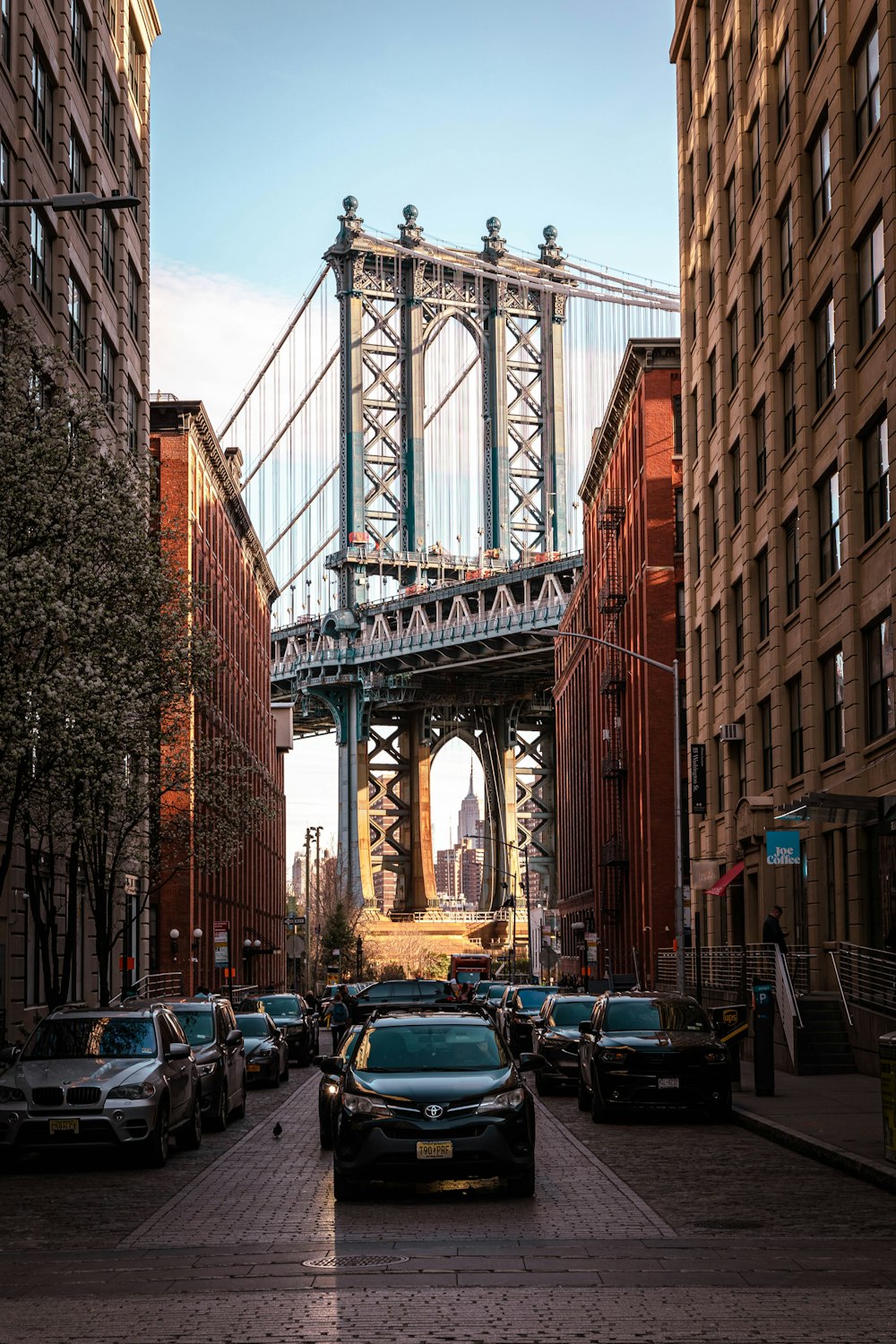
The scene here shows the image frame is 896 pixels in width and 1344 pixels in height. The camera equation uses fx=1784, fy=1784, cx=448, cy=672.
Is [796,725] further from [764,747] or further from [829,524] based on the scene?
[829,524]

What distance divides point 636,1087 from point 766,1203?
25.5 ft

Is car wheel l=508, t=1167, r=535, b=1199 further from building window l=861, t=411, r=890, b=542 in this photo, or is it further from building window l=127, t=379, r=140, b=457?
building window l=127, t=379, r=140, b=457

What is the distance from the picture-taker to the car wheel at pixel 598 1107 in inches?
876

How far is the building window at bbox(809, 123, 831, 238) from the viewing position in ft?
113

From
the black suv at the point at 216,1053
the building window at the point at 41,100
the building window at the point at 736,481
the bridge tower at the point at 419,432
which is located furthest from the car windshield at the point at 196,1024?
the bridge tower at the point at 419,432

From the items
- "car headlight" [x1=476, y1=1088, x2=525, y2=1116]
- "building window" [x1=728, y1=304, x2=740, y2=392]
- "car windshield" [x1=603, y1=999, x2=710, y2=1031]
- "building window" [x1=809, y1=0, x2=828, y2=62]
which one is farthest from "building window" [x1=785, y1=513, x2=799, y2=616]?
"car headlight" [x1=476, y1=1088, x2=525, y2=1116]

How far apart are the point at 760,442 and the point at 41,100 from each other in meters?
17.6

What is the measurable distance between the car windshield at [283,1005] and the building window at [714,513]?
16416 mm

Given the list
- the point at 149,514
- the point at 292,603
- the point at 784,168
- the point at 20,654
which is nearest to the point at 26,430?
the point at 20,654

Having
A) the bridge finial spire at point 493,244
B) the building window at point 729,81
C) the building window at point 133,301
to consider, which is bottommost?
the building window at point 133,301

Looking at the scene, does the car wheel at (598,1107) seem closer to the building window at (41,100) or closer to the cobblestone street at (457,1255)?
the cobblestone street at (457,1255)

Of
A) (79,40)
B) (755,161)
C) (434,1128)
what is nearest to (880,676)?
(755,161)

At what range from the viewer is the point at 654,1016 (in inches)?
914

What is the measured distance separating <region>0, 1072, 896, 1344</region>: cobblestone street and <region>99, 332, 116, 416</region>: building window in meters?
30.6
